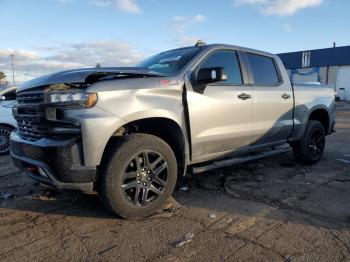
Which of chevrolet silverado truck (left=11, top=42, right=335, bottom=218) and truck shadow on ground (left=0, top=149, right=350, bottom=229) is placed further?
truck shadow on ground (left=0, top=149, right=350, bottom=229)

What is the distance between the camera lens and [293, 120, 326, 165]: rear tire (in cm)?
641

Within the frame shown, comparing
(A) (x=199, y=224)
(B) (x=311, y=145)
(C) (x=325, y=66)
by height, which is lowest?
Answer: (A) (x=199, y=224)

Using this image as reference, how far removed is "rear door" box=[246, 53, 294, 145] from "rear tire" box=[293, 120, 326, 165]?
547 millimetres

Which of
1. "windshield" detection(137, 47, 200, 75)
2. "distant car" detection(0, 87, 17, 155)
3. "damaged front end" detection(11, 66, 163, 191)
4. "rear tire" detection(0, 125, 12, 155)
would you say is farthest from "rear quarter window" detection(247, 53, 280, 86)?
"rear tire" detection(0, 125, 12, 155)

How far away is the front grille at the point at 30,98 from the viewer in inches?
143

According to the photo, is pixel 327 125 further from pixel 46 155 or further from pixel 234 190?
pixel 46 155

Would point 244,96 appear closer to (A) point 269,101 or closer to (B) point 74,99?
(A) point 269,101

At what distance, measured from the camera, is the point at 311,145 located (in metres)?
6.58

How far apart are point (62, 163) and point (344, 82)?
123ft

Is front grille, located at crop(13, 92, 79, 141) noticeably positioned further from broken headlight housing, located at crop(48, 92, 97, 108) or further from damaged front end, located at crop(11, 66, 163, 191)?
broken headlight housing, located at crop(48, 92, 97, 108)

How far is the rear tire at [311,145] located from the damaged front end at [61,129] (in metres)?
3.94

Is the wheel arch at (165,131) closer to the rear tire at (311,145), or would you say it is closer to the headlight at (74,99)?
the headlight at (74,99)

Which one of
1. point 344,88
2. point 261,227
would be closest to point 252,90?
point 261,227

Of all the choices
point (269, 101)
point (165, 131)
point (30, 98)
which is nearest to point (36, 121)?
point (30, 98)
